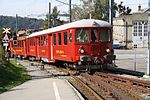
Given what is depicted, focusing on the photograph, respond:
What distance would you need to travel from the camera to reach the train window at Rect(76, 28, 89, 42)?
24625mm

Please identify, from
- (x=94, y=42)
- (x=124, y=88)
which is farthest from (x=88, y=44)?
(x=124, y=88)

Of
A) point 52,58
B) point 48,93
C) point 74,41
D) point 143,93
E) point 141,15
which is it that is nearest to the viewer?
point 143,93

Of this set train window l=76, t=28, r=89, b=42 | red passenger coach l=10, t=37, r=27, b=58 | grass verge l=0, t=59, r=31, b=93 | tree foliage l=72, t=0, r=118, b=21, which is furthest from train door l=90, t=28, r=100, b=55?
tree foliage l=72, t=0, r=118, b=21

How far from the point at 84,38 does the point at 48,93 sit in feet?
29.1

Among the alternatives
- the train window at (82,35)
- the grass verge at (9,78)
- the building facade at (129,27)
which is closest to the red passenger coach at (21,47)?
the grass verge at (9,78)

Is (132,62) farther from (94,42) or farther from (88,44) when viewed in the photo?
(88,44)

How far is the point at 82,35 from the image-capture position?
2478 cm

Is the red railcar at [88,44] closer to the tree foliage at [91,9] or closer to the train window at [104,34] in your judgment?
the train window at [104,34]

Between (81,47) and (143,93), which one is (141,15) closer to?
(81,47)

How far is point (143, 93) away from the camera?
1528cm

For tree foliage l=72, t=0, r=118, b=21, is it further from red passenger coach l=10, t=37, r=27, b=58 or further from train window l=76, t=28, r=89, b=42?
train window l=76, t=28, r=89, b=42

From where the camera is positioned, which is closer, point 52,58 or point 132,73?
point 132,73

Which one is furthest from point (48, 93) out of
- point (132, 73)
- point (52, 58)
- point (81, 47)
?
point (52, 58)

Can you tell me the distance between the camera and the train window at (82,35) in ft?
80.8
